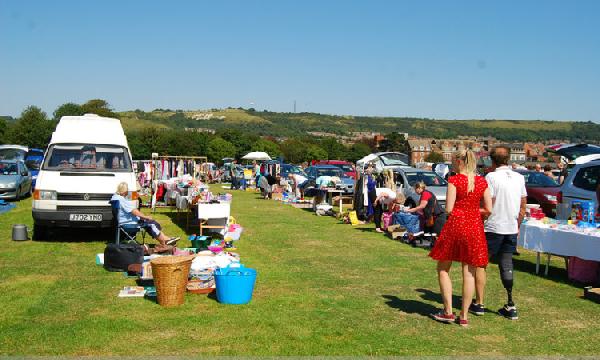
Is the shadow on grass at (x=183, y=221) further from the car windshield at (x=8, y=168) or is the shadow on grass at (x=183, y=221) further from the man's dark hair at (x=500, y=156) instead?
the man's dark hair at (x=500, y=156)

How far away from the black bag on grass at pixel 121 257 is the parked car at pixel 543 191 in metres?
12.9

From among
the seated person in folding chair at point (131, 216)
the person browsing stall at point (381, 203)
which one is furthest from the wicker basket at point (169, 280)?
the person browsing stall at point (381, 203)

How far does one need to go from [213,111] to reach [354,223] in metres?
176

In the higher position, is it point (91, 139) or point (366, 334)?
point (91, 139)

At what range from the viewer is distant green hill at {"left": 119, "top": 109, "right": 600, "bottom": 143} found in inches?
6506

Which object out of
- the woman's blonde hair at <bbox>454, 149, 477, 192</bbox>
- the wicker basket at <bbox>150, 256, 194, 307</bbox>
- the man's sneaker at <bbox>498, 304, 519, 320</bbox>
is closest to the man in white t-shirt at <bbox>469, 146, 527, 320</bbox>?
the man's sneaker at <bbox>498, 304, 519, 320</bbox>

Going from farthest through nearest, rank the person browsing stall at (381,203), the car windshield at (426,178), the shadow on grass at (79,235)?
the car windshield at (426,178) → the person browsing stall at (381,203) → the shadow on grass at (79,235)

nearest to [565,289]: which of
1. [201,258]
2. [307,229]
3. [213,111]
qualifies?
[201,258]

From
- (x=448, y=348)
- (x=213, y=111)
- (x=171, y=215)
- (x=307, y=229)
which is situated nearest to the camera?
(x=448, y=348)

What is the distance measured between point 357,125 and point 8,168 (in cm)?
17625

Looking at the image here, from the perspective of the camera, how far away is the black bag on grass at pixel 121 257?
8867mm

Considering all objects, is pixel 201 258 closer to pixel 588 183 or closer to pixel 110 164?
pixel 110 164

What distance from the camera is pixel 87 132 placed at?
12.7 metres

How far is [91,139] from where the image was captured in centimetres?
1261
